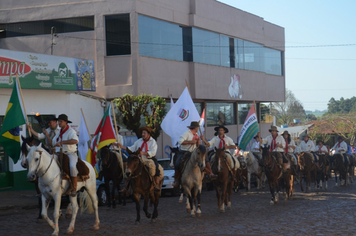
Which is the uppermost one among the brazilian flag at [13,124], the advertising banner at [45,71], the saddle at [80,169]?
the advertising banner at [45,71]

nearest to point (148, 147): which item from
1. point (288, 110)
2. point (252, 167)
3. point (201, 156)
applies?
point (201, 156)

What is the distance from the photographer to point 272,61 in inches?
1811

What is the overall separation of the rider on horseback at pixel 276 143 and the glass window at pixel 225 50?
1964 cm

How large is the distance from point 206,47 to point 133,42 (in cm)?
749

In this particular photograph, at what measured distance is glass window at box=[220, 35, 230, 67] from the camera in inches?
1462

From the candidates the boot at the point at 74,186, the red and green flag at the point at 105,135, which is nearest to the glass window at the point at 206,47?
the red and green flag at the point at 105,135

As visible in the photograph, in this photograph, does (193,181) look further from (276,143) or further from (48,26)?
(48,26)

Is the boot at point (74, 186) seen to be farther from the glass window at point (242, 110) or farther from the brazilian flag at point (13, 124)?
the glass window at point (242, 110)

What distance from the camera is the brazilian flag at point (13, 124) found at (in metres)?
12.5

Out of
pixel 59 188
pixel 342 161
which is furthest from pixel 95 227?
pixel 342 161

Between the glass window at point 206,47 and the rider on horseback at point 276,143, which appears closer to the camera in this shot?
the rider on horseback at point 276,143

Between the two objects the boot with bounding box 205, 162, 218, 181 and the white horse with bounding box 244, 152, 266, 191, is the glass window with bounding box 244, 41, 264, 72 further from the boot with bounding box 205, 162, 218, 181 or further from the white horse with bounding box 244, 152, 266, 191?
the boot with bounding box 205, 162, 218, 181

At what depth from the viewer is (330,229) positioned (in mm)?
11219

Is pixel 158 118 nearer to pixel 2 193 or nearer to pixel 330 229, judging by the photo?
pixel 2 193
